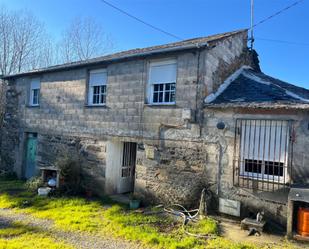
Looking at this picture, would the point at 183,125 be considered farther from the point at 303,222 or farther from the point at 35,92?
the point at 35,92

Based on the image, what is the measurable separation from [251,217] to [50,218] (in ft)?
17.9

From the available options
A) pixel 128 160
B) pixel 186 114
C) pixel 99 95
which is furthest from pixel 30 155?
pixel 186 114

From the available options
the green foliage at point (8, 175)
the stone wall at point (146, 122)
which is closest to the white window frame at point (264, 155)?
the stone wall at point (146, 122)

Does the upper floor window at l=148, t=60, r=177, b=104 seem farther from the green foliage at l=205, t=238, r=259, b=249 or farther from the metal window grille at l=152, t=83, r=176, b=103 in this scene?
the green foliage at l=205, t=238, r=259, b=249

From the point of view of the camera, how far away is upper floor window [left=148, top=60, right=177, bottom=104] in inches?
355

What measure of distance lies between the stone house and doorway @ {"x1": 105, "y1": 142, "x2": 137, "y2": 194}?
0.04 m

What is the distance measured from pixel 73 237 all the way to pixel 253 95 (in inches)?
243

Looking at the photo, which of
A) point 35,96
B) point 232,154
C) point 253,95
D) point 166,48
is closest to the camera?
point 232,154

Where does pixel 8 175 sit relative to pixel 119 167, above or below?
below

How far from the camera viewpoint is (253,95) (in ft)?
27.1

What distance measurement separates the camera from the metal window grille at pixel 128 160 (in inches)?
434

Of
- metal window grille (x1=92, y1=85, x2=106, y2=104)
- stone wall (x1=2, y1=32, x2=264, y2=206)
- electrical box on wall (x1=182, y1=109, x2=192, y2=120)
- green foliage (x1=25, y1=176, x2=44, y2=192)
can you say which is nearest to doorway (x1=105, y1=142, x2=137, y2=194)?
stone wall (x1=2, y1=32, x2=264, y2=206)

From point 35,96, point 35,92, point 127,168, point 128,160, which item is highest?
point 35,92

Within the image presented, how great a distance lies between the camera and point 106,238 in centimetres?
644
